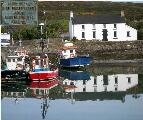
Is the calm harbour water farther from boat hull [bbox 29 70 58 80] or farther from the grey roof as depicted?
the grey roof

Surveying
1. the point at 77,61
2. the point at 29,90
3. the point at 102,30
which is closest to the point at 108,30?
the point at 102,30

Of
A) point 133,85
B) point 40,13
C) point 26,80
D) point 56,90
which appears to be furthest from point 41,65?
point 40,13

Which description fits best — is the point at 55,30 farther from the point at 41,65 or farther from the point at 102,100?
the point at 102,100

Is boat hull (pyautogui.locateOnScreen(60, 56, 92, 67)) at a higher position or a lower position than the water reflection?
higher

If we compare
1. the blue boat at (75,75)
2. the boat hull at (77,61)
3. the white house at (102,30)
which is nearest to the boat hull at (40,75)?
the blue boat at (75,75)

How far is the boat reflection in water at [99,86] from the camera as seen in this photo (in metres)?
19.9

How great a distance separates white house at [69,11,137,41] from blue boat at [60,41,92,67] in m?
6.26

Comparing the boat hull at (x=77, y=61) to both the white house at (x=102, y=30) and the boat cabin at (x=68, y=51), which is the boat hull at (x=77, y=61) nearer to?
the boat cabin at (x=68, y=51)

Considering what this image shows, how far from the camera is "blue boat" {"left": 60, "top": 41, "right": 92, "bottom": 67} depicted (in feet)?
93.6

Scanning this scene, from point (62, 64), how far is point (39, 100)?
438 inches

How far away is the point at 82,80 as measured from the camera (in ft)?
80.1

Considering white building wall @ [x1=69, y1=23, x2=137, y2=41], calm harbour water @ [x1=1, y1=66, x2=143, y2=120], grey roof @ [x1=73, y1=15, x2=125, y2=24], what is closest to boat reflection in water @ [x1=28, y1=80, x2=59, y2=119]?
calm harbour water @ [x1=1, y1=66, x2=143, y2=120]

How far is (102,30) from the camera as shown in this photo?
1414 inches

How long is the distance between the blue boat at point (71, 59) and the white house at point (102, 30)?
626 centimetres
